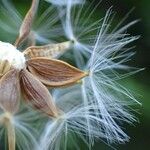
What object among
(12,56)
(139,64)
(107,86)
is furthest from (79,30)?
(139,64)

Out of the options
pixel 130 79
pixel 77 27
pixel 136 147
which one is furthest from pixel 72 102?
pixel 136 147

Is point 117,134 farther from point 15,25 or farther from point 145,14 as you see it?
point 145,14

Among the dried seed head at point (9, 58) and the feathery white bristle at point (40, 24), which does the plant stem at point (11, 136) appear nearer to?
the dried seed head at point (9, 58)

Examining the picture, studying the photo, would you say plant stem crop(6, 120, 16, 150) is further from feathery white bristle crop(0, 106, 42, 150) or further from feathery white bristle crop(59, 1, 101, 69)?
feathery white bristle crop(59, 1, 101, 69)

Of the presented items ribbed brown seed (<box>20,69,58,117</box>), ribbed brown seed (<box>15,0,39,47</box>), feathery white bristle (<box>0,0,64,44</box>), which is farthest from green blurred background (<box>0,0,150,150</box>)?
ribbed brown seed (<box>20,69,58,117</box>)

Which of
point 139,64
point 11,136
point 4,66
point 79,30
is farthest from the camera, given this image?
point 139,64

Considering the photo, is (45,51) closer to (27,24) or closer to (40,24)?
(27,24)

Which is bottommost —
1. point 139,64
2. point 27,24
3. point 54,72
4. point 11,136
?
point 11,136
